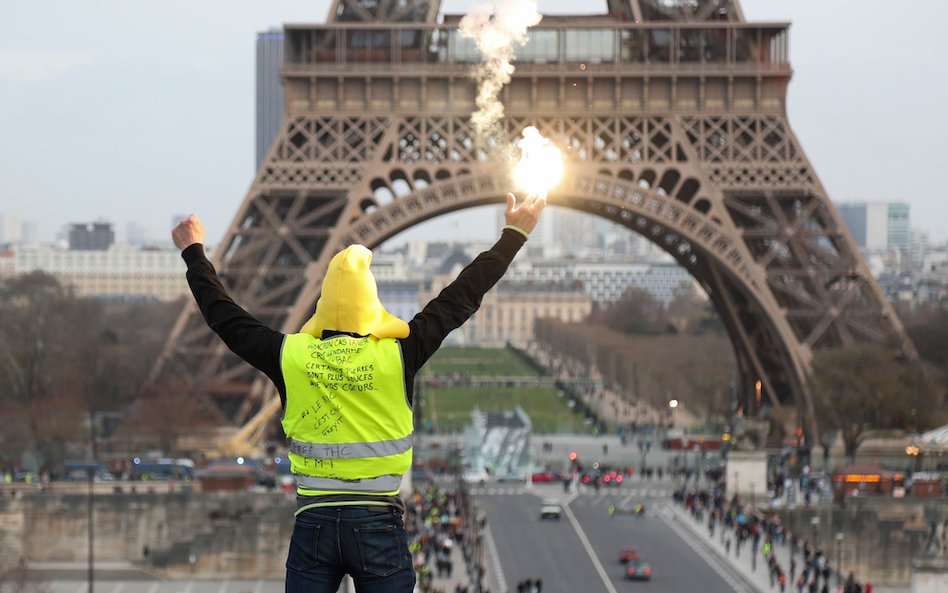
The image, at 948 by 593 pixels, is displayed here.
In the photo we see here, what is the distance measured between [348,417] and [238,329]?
52 centimetres

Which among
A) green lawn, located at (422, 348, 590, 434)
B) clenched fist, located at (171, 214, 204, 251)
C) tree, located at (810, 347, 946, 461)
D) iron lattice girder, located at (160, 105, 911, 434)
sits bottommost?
green lawn, located at (422, 348, 590, 434)

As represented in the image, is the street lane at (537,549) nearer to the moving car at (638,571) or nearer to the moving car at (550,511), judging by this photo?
the moving car at (550,511)

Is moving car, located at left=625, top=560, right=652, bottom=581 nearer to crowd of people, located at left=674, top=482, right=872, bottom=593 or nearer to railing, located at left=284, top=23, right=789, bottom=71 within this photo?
crowd of people, located at left=674, top=482, right=872, bottom=593

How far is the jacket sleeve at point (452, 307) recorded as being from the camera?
261 inches

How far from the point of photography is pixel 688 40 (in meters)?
53.3

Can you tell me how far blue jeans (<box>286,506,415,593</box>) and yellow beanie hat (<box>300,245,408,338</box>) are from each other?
2.01ft

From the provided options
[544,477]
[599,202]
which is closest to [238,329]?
[599,202]

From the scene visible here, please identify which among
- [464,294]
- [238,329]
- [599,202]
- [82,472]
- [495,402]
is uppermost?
[599,202]

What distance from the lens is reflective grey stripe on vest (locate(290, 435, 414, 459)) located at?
6.46 meters

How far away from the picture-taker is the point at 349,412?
6.51 metres

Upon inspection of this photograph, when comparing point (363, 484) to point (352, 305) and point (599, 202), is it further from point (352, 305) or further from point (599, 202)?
point (599, 202)

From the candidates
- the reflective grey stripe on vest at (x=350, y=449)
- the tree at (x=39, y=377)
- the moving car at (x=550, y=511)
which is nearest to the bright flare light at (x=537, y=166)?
the reflective grey stripe on vest at (x=350, y=449)

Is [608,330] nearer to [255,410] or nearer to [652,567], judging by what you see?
[255,410]

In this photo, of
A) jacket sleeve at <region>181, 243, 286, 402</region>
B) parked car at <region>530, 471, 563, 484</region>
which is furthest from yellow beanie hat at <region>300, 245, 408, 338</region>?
parked car at <region>530, 471, 563, 484</region>
